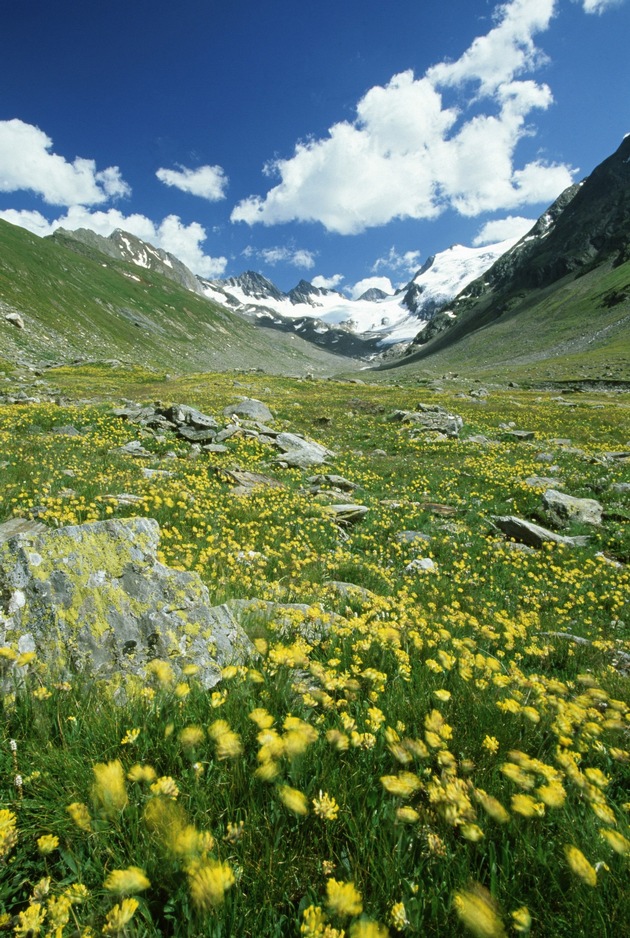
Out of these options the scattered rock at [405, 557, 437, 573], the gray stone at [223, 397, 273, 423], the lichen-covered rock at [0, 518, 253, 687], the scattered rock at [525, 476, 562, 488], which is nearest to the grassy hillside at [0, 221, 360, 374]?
the gray stone at [223, 397, 273, 423]

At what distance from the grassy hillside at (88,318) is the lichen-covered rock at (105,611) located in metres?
66.1

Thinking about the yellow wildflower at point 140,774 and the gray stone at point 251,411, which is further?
the gray stone at point 251,411

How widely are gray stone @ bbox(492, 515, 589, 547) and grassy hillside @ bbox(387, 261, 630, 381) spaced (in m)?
74.9

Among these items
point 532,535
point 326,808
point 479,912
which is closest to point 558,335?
point 532,535

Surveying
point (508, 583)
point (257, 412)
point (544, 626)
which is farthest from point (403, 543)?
point (257, 412)

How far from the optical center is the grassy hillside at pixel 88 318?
3409 inches

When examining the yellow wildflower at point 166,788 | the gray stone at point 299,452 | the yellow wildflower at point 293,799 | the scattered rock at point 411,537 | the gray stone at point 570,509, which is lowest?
the gray stone at point 570,509

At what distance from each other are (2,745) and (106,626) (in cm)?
113

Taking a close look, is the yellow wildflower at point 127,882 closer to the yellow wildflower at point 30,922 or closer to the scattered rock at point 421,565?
the yellow wildflower at point 30,922

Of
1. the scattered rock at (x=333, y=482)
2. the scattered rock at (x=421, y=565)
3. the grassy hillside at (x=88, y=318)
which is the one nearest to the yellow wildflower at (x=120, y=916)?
the scattered rock at (x=421, y=565)

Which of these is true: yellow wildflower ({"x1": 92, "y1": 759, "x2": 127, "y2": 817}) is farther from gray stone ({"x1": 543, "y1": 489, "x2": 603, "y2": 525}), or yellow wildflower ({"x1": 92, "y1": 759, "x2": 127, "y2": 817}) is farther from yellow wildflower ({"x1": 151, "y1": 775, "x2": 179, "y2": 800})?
gray stone ({"x1": 543, "y1": 489, "x2": 603, "y2": 525})

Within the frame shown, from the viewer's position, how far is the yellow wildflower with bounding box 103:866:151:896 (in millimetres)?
1485

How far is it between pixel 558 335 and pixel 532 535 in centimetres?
14762

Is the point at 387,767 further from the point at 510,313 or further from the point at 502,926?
the point at 510,313
